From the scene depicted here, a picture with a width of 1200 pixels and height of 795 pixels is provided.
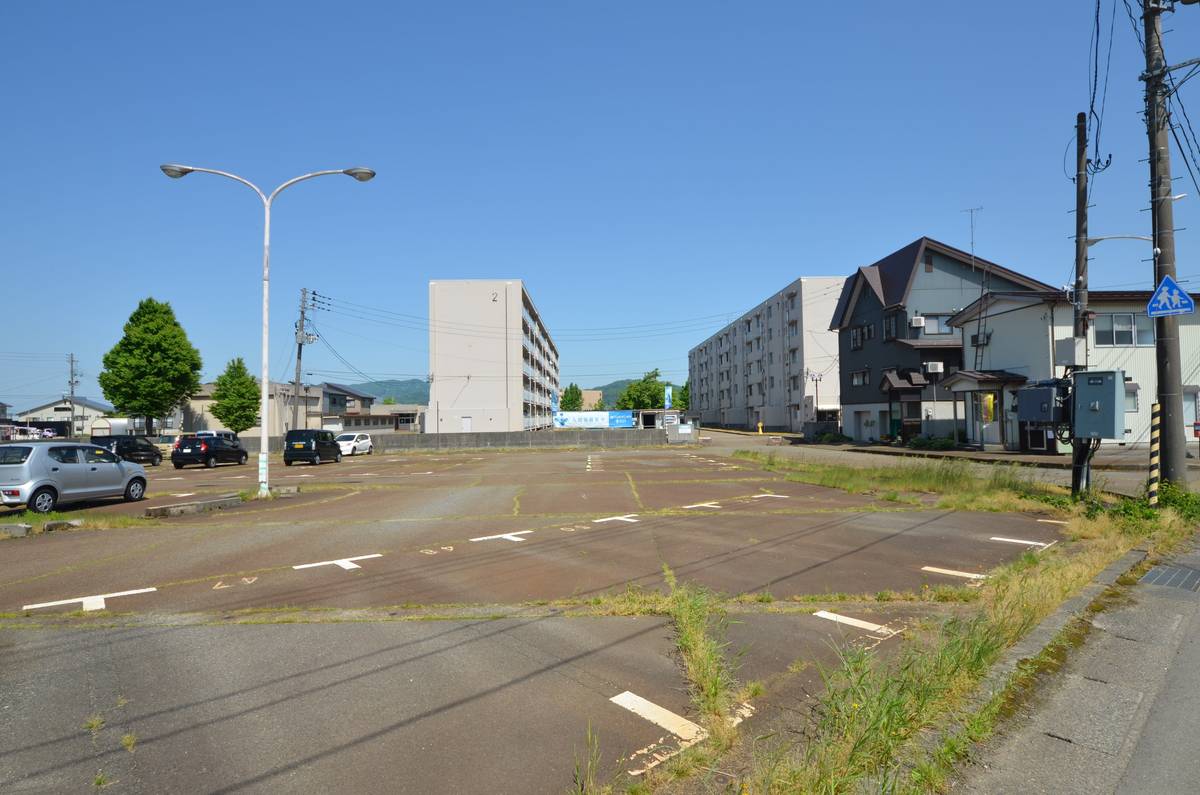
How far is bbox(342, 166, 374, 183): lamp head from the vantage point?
15.0 metres

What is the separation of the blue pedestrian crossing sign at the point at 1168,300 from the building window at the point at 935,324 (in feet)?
103

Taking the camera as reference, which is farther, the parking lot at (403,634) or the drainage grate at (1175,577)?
the drainage grate at (1175,577)

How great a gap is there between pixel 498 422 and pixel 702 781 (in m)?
56.6

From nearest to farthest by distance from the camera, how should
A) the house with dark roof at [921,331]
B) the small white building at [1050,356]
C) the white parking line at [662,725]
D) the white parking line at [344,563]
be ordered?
the white parking line at [662,725] < the white parking line at [344,563] < the small white building at [1050,356] < the house with dark roof at [921,331]

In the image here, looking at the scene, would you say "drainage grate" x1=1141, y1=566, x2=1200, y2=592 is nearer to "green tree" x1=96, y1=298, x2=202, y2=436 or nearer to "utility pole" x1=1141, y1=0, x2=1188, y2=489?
"utility pole" x1=1141, y1=0, x2=1188, y2=489

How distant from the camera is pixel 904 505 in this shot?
511 inches

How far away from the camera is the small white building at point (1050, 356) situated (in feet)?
91.2

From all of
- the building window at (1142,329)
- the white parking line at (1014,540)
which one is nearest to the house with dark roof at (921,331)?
the building window at (1142,329)

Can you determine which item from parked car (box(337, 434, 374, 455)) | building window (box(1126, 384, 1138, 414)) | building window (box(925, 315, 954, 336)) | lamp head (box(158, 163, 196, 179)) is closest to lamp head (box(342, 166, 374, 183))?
lamp head (box(158, 163, 196, 179))

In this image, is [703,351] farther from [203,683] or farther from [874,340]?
[203,683]

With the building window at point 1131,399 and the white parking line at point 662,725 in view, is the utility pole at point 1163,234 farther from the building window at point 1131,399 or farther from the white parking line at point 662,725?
the building window at point 1131,399

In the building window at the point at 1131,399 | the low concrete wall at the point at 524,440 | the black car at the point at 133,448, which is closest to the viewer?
the building window at the point at 1131,399

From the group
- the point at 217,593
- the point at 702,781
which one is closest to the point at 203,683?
the point at 217,593

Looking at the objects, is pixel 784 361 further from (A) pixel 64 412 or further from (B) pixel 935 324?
(A) pixel 64 412
